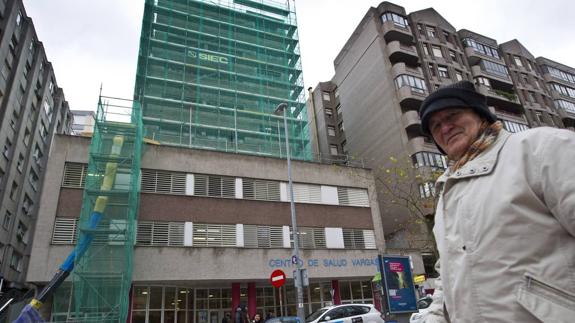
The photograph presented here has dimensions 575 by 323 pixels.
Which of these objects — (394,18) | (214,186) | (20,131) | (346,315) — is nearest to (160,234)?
(214,186)

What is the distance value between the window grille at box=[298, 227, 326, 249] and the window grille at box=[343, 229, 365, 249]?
1744 millimetres

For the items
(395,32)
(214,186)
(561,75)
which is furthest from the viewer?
(561,75)

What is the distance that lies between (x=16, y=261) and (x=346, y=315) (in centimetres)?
3515

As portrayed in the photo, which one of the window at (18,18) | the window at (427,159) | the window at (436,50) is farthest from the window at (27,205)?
A: the window at (436,50)

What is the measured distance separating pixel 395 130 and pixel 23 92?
36769 mm

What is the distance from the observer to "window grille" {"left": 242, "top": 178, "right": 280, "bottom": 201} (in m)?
25.5

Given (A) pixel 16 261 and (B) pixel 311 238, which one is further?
(A) pixel 16 261

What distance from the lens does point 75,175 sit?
2223cm

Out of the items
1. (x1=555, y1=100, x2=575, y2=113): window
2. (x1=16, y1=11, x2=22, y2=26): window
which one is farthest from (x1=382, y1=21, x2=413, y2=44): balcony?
(x1=16, y1=11, x2=22, y2=26): window

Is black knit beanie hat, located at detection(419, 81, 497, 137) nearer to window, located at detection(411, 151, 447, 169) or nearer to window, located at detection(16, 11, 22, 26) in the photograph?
window, located at detection(411, 151, 447, 169)

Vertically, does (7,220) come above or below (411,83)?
below

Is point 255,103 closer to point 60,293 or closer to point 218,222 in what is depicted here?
point 218,222

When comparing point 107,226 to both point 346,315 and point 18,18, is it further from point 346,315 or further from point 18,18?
point 18,18

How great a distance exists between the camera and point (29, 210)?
136 ft
